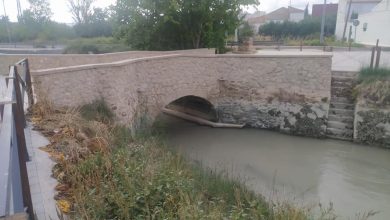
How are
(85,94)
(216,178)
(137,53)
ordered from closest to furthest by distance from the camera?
(216,178), (85,94), (137,53)

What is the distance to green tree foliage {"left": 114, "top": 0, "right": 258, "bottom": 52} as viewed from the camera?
15.2 meters

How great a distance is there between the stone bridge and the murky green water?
3.30ft

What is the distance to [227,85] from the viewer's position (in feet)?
48.0

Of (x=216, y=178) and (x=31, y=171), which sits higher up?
(x=31, y=171)

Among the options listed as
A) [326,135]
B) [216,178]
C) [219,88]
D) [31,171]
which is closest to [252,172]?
[216,178]

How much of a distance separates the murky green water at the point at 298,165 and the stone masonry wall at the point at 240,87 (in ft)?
2.98

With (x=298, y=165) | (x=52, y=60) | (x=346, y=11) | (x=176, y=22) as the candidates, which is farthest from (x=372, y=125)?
(x=346, y=11)

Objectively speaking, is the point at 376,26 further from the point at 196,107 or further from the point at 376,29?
the point at 196,107

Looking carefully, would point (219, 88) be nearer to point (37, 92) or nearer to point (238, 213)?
point (37, 92)

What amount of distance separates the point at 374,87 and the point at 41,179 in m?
12.0

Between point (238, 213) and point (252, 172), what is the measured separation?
6.09 m

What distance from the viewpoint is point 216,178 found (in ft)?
22.1

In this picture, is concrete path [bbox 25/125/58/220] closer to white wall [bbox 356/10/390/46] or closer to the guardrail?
the guardrail

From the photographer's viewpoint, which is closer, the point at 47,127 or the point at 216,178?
the point at 47,127
